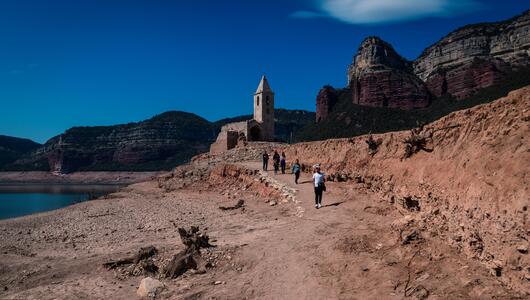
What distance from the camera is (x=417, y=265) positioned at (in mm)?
6520

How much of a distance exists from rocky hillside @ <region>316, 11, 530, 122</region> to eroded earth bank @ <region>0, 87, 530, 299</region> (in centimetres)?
6847

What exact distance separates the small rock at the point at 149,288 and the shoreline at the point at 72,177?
11376 cm

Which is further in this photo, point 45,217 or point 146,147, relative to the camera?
point 146,147

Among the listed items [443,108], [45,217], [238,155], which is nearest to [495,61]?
[443,108]

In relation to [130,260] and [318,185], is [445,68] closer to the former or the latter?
[318,185]

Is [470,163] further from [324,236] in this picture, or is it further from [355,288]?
[324,236]

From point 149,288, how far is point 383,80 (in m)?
84.6

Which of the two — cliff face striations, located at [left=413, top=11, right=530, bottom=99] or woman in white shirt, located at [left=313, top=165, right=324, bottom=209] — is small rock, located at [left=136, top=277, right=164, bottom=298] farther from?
cliff face striations, located at [left=413, top=11, right=530, bottom=99]

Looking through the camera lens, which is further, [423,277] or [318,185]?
[318,185]

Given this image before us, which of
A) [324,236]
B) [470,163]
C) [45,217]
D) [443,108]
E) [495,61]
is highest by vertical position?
[495,61]

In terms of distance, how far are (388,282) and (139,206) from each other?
21.7 meters

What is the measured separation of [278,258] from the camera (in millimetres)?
8727

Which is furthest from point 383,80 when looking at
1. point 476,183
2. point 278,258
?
point 476,183

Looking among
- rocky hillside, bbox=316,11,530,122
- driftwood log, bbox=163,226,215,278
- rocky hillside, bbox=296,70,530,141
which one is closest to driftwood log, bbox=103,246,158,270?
driftwood log, bbox=163,226,215,278
